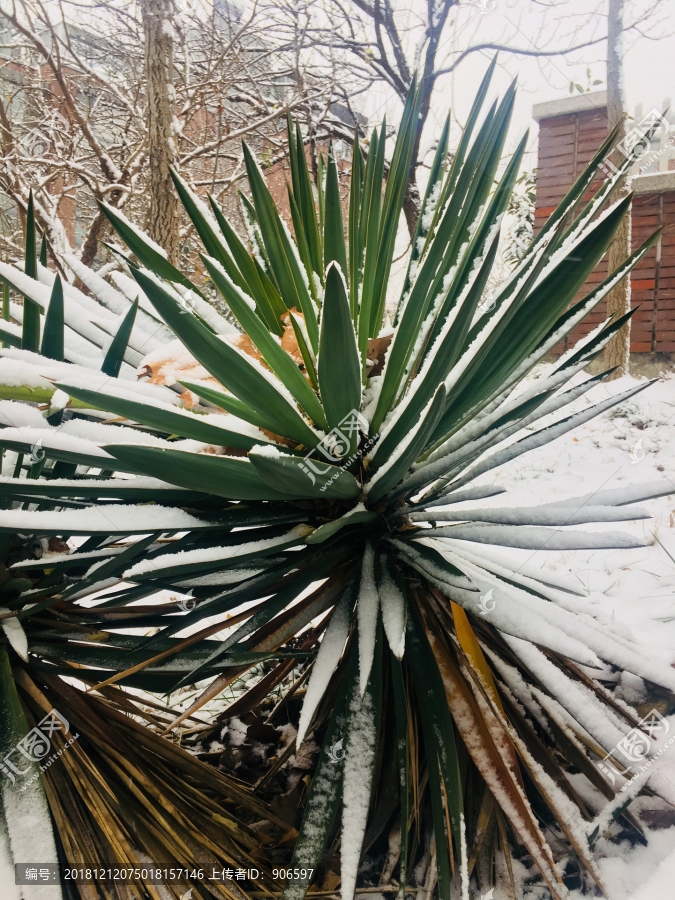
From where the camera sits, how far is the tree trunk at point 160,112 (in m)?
2.62

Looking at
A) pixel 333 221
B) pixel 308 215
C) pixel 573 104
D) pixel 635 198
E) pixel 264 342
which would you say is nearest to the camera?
pixel 264 342

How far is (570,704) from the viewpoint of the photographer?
Answer: 647mm

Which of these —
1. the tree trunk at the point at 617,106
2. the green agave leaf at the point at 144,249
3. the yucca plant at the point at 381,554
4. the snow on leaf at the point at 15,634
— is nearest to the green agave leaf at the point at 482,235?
the yucca plant at the point at 381,554

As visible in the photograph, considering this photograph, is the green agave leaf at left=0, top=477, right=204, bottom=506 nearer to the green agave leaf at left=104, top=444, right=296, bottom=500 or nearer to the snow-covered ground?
the green agave leaf at left=104, top=444, right=296, bottom=500

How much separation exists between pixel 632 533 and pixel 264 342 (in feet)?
2.79

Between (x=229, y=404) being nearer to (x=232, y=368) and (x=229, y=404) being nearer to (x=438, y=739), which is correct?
(x=232, y=368)

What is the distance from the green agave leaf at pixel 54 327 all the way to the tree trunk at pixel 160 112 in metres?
2.10

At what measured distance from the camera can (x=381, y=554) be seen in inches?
30.5

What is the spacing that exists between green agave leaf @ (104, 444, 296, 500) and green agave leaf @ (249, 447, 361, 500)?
0.11 ft

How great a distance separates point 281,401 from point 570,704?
50 centimetres

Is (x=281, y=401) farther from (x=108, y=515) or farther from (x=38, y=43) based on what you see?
(x=38, y=43)

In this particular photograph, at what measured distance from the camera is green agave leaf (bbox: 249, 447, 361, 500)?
0.52 m

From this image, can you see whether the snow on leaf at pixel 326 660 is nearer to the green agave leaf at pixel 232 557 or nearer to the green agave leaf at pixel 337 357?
the green agave leaf at pixel 232 557

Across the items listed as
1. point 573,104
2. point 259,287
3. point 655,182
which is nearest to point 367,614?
point 259,287
